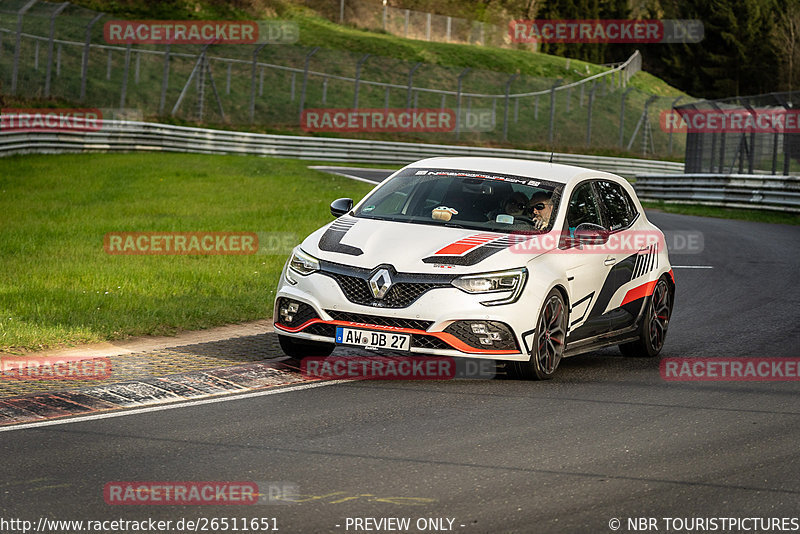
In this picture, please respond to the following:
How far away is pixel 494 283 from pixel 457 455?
7.40ft

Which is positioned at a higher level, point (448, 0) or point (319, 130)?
point (448, 0)

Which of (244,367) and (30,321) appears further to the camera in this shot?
(30,321)

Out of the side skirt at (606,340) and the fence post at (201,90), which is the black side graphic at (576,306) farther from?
the fence post at (201,90)

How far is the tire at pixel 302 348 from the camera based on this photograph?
943cm

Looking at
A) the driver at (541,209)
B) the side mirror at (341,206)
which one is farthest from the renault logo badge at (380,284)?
the side mirror at (341,206)

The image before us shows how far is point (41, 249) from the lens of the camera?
15828 mm

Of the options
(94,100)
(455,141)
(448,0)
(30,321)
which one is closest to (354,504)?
(30,321)

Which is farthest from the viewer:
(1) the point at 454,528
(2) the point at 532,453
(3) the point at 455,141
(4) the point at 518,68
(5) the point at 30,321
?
(4) the point at 518,68

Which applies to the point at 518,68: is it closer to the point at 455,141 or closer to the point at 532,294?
the point at 455,141

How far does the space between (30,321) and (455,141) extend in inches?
1548

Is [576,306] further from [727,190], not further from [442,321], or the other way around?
[727,190]

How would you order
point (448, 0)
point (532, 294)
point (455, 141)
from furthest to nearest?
point (448, 0), point (455, 141), point (532, 294)

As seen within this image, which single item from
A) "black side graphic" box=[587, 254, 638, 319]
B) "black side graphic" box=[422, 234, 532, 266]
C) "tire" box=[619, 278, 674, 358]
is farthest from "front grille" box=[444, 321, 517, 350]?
"tire" box=[619, 278, 674, 358]

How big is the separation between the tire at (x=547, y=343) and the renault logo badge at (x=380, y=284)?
3.78 feet
